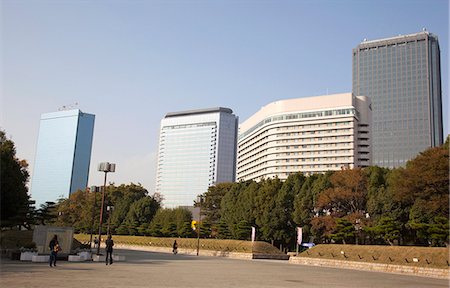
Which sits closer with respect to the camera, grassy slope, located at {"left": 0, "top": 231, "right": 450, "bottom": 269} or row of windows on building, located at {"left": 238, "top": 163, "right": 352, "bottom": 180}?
grassy slope, located at {"left": 0, "top": 231, "right": 450, "bottom": 269}

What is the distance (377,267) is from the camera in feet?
100

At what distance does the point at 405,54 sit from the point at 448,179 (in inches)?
5882

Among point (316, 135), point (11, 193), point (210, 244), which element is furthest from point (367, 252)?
point (316, 135)

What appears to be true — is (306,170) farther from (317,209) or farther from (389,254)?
(389,254)

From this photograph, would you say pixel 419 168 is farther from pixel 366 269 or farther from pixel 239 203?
pixel 239 203

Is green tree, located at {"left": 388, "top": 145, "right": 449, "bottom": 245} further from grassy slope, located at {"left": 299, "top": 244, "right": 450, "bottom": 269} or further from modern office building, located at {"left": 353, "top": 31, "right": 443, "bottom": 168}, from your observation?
modern office building, located at {"left": 353, "top": 31, "right": 443, "bottom": 168}

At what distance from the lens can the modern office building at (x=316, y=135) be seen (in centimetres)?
11562

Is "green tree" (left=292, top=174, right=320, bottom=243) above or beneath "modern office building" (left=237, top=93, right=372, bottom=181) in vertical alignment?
beneath

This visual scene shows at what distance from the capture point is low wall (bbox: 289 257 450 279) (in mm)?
26406

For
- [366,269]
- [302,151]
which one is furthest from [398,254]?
[302,151]

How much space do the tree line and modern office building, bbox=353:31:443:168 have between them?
11085 centimetres

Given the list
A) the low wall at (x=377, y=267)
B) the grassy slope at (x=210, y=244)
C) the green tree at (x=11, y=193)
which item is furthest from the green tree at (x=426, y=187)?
the green tree at (x=11, y=193)

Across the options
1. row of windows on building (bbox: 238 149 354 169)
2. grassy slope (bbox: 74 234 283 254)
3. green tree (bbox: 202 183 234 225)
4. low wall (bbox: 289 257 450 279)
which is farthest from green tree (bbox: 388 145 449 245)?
row of windows on building (bbox: 238 149 354 169)

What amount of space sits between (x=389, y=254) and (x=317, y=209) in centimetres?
2081
